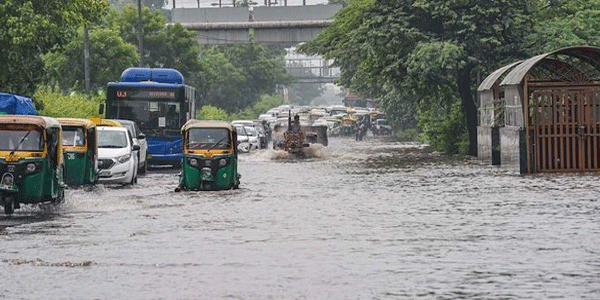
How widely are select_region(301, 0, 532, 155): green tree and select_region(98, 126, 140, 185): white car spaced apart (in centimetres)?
1845

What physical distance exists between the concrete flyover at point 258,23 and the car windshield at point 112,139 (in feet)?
213

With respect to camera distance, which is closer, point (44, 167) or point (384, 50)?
point (44, 167)

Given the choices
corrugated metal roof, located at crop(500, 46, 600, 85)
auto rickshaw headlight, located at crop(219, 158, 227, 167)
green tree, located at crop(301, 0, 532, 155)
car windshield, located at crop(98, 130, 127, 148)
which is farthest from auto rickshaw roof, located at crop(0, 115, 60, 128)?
green tree, located at crop(301, 0, 532, 155)

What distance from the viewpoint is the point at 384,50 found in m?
57.9

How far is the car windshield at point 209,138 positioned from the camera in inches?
1371

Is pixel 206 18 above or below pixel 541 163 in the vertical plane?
above

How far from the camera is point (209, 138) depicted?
35062 mm

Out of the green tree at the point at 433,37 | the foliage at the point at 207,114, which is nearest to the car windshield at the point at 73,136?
the green tree at the point at 433,37

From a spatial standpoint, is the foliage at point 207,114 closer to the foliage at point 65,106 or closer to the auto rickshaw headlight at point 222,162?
the foliage at point 65,106

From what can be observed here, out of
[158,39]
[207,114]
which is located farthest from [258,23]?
[158,39]

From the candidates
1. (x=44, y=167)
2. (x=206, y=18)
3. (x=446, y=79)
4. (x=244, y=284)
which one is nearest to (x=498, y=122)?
(x=446, y=79)

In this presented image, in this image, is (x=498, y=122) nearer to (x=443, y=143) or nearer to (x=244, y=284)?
(x=443, y=143)

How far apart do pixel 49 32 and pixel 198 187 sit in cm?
1055

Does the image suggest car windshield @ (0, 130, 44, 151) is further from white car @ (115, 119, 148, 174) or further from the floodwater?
white car @ (115, 119, 148, 174)
